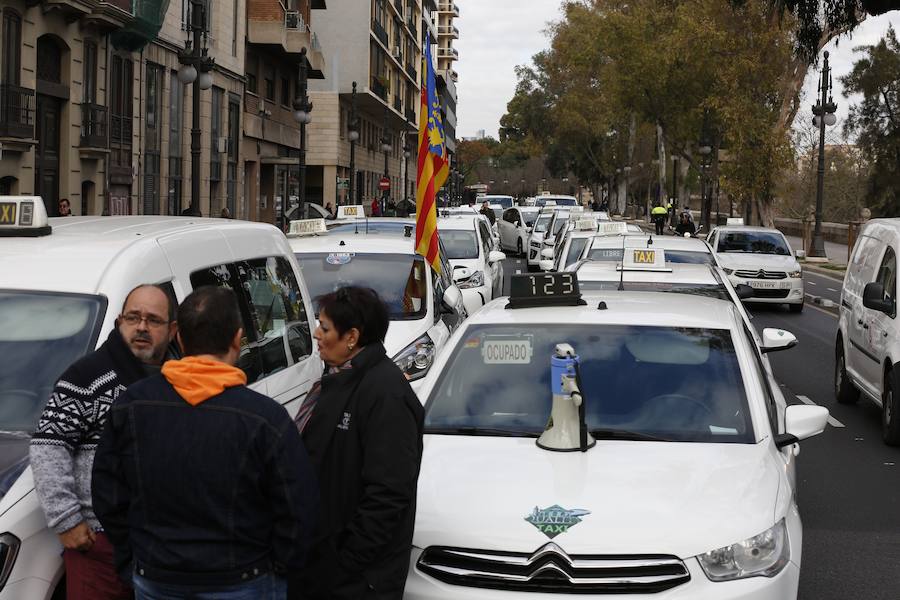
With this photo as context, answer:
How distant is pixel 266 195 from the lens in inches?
1983

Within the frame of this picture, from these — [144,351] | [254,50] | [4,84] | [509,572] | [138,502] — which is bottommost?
[509,572]

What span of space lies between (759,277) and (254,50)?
27317 mm

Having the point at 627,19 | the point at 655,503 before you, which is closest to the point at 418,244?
the point at 655,503

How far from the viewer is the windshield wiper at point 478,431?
564 centimetres

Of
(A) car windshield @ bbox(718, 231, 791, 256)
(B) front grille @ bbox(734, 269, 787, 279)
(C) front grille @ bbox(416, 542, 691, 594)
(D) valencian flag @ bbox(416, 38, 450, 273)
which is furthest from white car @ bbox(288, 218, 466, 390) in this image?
(A) car windshield @ bbox(718, 231, 791, 256)

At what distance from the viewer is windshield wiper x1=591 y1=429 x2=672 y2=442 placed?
18.2 feet

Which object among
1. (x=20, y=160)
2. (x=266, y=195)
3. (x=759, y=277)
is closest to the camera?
(x=759, y=277)

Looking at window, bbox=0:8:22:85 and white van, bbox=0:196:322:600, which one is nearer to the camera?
white van, bbox=0:196:322:600

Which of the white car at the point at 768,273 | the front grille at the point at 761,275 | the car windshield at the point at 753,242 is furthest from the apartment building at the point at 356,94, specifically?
the front grille at the point at 761,275

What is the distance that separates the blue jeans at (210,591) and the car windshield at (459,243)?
52.7ft

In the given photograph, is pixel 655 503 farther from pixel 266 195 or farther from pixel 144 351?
pixel 266 195

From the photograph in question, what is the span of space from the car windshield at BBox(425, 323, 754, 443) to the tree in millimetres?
68482

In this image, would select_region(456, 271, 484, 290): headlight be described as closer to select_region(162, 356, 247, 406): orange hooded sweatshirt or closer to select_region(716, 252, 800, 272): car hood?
select_region(716, 252, 800, 272): car hood

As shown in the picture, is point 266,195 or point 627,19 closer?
point 266,195
